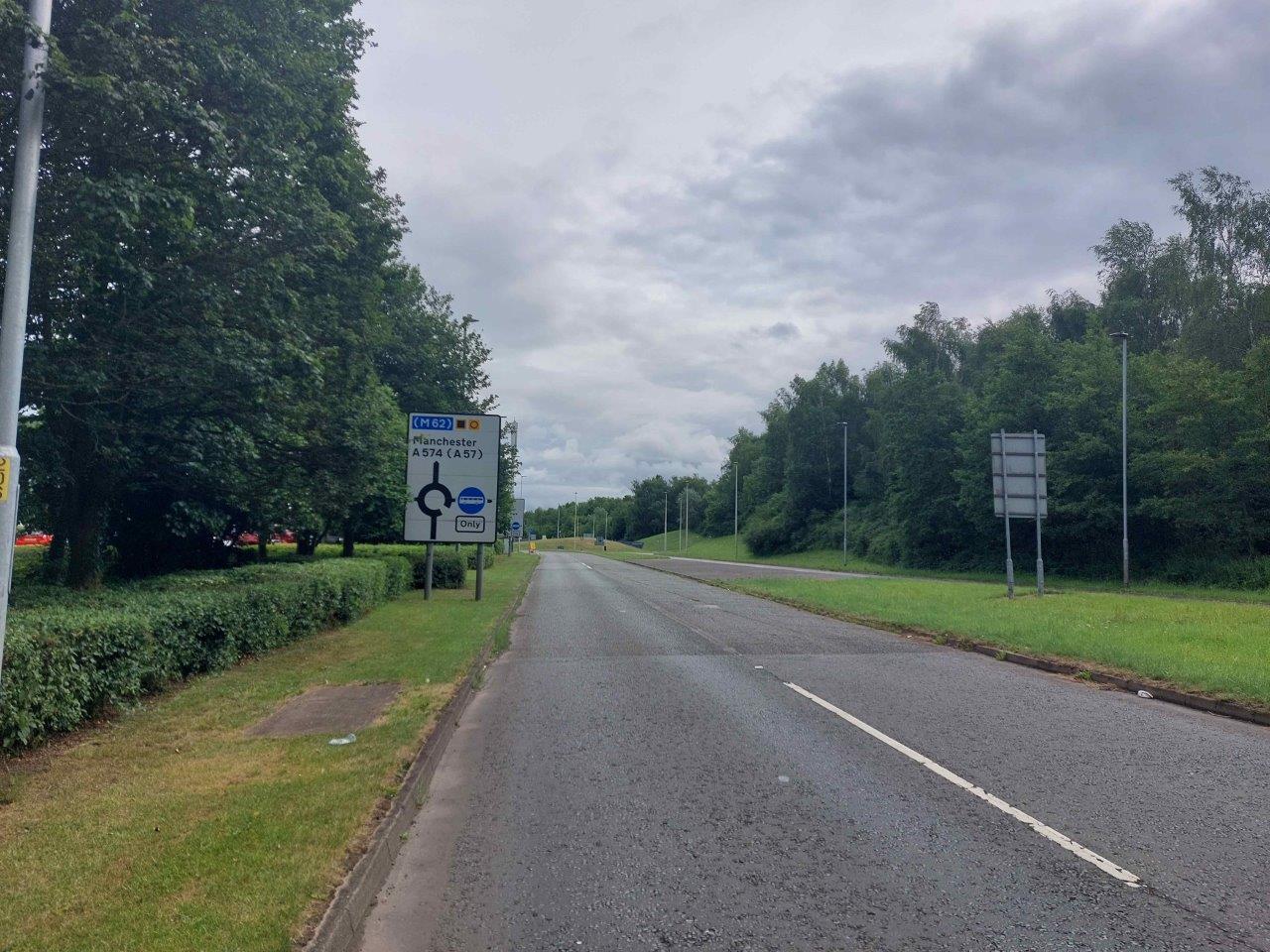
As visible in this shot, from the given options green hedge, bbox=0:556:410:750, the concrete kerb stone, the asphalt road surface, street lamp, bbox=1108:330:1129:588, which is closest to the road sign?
green hedge, bbox=0:556:410:750

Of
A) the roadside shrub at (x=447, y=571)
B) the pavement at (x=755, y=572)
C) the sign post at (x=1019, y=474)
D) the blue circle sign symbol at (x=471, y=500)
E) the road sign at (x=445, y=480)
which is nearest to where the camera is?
the road sign at (x=445, y=480)

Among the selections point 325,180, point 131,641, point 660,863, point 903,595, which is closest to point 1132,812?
point 660,863

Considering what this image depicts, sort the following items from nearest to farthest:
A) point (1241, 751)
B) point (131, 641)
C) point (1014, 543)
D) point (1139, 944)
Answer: point (1139, 944)
point (1241, 751)
point (131, 641)
point (1014, 543)

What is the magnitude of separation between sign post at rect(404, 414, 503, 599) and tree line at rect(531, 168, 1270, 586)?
26620 mm

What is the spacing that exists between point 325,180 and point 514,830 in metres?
12.6

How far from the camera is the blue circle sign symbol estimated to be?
21.9 m

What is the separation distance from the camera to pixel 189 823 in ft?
17.3

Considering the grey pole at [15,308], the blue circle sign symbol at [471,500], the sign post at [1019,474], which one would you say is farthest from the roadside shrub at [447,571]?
the grey pole at [15,308]

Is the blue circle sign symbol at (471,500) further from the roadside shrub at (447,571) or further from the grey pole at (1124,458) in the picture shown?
the grey pole at (1124,458)

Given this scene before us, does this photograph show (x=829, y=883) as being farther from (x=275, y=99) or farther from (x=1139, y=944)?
(x=275, y=99)

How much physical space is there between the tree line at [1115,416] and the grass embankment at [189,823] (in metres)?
33.1

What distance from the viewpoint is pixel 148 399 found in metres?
12.1

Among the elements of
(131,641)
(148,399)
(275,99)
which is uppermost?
(275,99)

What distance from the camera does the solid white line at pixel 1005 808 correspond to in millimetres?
4788
